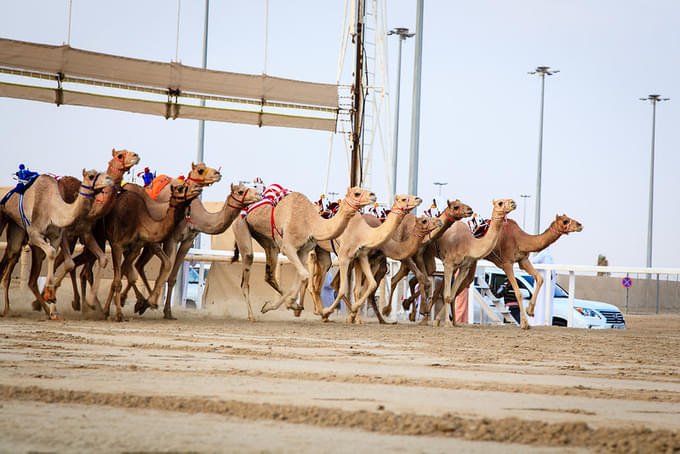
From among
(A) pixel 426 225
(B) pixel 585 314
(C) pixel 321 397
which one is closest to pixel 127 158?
(A) pixel 426 225

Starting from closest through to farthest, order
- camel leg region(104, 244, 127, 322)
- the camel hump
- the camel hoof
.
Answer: camel leg region(104, 244, 127, 322), the camel hoof, the camel hump

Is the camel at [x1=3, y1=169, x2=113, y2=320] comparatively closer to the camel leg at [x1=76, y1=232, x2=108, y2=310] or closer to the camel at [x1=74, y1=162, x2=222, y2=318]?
the camel leg at [x1=76, y1=232, x2=108, y2=310]

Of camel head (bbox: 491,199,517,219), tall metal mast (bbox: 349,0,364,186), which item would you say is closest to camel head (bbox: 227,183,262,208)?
camel head (bbox: 491,199,517,219)

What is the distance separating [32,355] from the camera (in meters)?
7.70

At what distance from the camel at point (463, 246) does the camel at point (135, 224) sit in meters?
4.86

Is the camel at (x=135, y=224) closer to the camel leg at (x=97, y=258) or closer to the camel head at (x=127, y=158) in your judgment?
the camel leg at (x=97, y=258)

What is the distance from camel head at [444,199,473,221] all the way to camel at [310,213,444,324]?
230 millimetres

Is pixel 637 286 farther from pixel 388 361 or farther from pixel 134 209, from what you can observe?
pixel 388 361

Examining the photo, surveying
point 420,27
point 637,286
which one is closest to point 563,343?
point 420,27

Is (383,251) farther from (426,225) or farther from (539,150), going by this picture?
(539,150)

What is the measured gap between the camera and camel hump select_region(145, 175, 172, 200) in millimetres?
16844

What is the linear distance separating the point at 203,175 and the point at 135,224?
1.39 metres

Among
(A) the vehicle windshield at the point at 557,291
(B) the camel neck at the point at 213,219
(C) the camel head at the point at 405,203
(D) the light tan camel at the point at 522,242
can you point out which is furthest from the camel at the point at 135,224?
(A) the vehicle windshield at the point at 557,291

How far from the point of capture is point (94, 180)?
1368 centimetres
